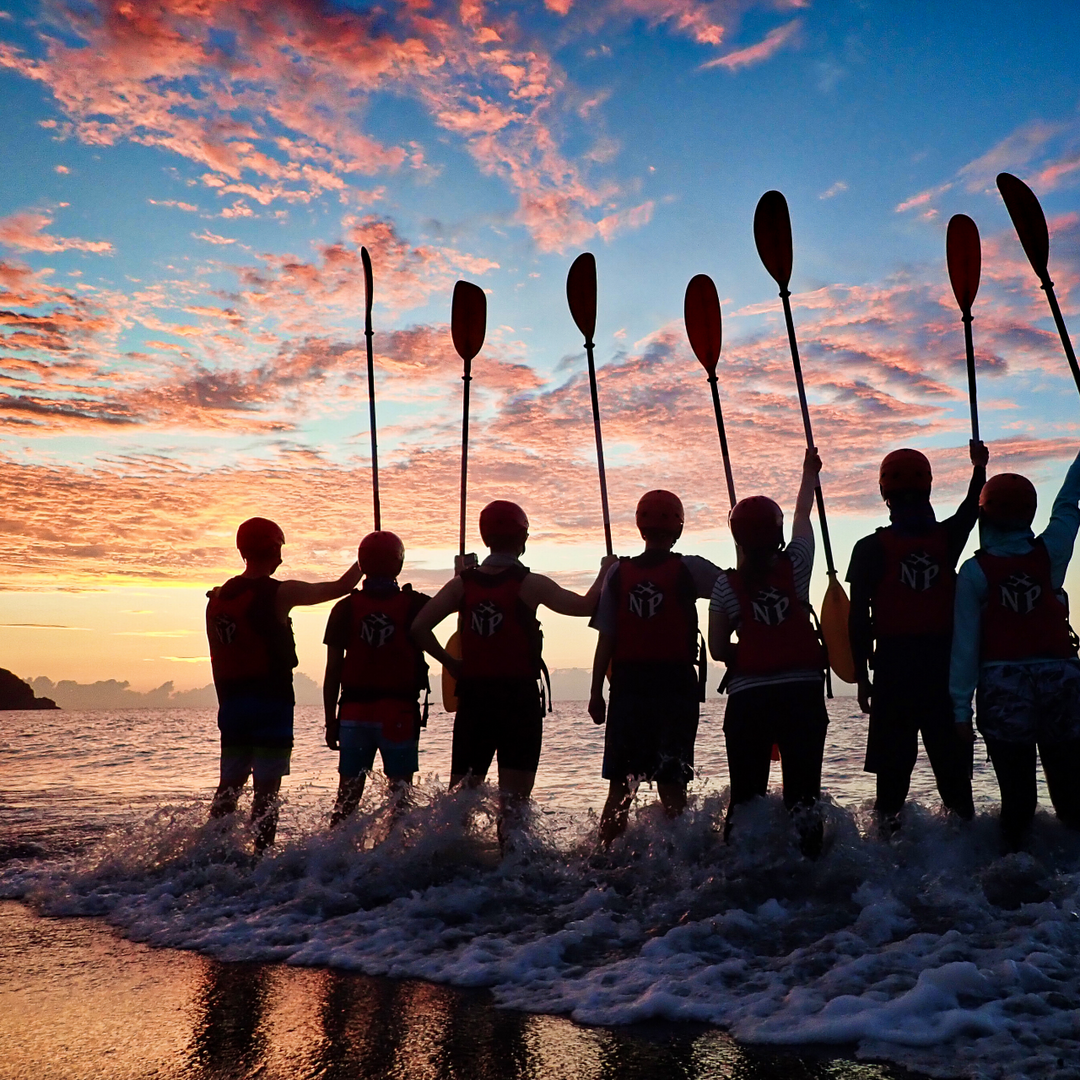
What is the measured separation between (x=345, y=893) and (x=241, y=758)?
1.28 m

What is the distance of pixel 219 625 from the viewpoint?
17.1 ft

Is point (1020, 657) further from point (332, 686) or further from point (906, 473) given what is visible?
point (332, 686)

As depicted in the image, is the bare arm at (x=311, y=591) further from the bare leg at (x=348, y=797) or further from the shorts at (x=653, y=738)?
the shorts at (x=653, y=738)

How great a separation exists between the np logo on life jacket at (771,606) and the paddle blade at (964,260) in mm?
3648

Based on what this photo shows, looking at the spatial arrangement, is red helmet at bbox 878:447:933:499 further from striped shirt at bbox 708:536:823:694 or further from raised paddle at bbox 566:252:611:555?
raised paddle at bbox 566:252:611:555

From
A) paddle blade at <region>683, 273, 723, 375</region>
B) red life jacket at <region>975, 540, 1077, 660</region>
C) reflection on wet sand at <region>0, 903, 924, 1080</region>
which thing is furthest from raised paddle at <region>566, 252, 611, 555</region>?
reflection on wet sand at <region>0, 903, 924, 1080</region>

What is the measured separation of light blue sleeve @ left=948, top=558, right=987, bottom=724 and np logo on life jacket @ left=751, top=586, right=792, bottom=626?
31.6 inches

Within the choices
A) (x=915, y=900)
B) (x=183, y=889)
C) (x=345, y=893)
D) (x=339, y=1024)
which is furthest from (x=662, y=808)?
(x=183, y=889)

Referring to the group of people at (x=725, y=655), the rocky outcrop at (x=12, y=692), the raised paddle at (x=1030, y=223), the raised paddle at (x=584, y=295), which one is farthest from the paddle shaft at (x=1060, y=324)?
the rocky outcrop at (x=12, y=692)

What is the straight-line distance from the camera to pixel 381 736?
16.7ft

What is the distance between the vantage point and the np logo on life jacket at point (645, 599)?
4.57 metres

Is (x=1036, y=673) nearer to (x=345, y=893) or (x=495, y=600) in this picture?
(x=495, y=600)

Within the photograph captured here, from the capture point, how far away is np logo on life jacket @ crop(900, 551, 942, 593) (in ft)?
14.1

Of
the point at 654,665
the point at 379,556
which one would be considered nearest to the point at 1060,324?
the point at 654,665
